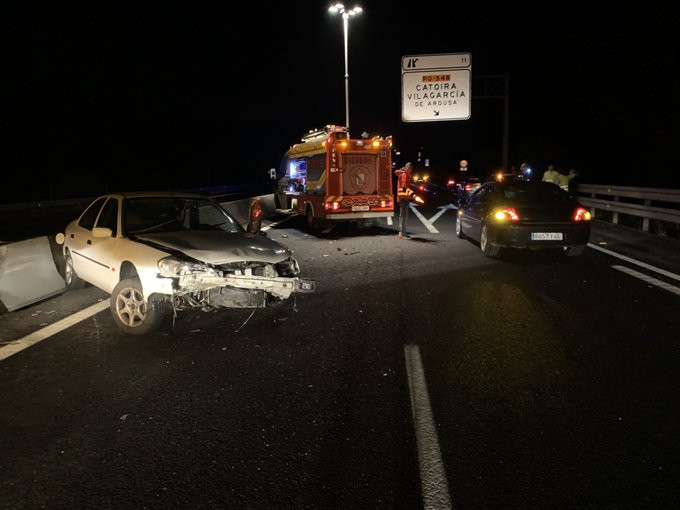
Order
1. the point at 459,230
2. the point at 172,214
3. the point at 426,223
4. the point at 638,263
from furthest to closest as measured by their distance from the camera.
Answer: the point at 426,223
the point at 459,230
the point at 638,263
the point at 172,214

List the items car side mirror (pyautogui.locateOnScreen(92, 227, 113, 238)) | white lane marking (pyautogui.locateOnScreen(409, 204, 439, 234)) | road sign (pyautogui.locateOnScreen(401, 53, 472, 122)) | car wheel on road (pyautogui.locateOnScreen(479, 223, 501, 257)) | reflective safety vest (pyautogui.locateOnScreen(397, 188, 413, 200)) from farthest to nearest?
road sign (pyautogui.locateOnScreen(401, 53, 472, 122))
white lane marking (pyautogui.locateOnScreen(409, 204, 439, 234))
reflective safety vest (pyautogui.locateOnScreen(397, 188, 413, 200))
car wheel on road (pyautogui.locateOnScreen(479, 223, 501, 257))
car side mirror (pyautogui.locateOnScreen(92, 227, 113, 238))

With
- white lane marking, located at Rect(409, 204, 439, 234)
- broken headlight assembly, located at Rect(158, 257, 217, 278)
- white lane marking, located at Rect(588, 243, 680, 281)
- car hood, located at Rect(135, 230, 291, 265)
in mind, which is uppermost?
car hood, located at Rect(135, 230, 291, 265)

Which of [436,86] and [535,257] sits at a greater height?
[436,86]

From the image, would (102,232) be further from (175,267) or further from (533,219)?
(533,219)

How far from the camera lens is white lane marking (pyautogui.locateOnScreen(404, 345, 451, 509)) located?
3004 millimetres

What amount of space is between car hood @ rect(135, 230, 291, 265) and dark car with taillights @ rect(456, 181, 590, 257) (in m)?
5.18

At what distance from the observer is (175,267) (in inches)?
222

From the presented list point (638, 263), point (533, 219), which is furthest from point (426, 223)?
point (638, 263)

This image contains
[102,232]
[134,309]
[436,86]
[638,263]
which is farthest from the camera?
[436,86]

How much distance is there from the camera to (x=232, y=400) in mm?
4266

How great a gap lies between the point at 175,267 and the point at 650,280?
→ 273 inches

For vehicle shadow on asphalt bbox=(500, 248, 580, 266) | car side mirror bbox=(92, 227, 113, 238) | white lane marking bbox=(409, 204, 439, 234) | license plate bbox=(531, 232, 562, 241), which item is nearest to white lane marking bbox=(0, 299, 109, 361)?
car side mirror bbox=(92, 227, 113, 238)

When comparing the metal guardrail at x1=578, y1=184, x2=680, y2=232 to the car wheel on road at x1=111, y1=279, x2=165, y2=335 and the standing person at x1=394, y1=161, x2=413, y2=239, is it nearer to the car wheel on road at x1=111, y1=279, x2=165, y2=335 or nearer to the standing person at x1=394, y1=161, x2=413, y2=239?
the standing person at x1=394, y1=161, x2=413, y2=239

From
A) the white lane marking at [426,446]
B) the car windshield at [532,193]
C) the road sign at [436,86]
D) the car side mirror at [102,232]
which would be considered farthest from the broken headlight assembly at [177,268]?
the road sign at [436,86]
